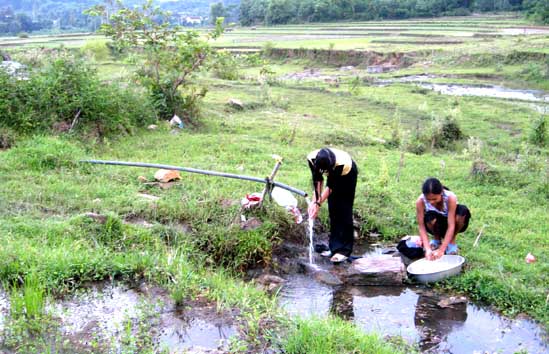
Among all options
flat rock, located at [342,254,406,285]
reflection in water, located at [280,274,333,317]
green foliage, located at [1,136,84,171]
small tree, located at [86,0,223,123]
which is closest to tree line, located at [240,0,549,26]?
small tree, located at [86,0,223,123]

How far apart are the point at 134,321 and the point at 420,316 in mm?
2687

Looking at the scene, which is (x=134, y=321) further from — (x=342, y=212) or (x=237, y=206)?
(x=342, y=212)

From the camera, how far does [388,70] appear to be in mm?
30062

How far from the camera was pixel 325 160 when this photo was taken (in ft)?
17.2

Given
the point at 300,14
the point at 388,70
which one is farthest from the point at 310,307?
the point at 300,14

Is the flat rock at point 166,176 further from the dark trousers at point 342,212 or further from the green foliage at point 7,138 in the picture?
the green foliage at point 7,138

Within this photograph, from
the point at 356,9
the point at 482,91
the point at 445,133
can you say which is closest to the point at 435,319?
the point at 445,133

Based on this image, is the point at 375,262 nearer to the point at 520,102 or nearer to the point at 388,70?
the point at 520,102

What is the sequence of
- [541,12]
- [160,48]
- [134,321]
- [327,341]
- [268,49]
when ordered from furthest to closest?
[541,12], [268,49], [160,48], [134,321], [327,341]

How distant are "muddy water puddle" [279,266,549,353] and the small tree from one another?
7044 millimetres

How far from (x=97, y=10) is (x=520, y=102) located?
13842mm

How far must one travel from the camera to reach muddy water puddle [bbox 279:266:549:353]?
4.59 meters

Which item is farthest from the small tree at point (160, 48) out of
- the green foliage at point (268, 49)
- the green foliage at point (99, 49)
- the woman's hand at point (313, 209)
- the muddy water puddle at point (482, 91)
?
the green foliage at point (268, 49)

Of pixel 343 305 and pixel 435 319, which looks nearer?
pixel 435 319
